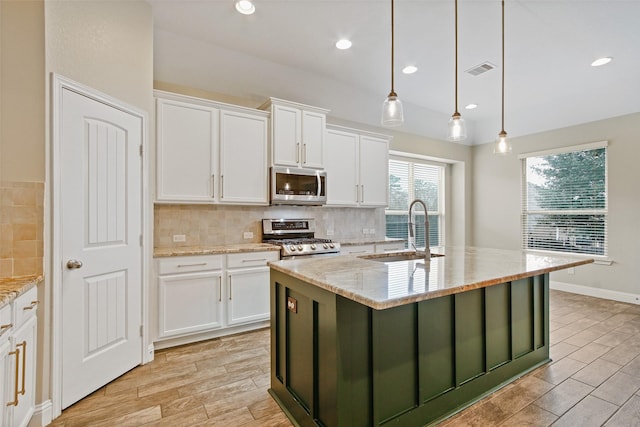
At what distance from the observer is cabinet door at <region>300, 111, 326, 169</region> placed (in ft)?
12.5

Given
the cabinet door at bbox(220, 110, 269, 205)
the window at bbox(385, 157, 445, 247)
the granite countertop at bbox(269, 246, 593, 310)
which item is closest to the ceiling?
the cabinet door at bbox(220, 110, 269, 205)

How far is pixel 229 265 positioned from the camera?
10.3ft

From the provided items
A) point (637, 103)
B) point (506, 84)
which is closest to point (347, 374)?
point (506, 84)

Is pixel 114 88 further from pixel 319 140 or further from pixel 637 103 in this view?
pixel 637 103

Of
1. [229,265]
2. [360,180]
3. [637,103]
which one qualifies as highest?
[637,103]

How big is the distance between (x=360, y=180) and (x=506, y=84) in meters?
2.40

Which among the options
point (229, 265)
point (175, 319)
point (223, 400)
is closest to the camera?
point (223, 400)

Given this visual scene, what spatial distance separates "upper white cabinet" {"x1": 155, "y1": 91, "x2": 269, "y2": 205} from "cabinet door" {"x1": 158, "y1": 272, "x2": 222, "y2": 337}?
0.80 metres

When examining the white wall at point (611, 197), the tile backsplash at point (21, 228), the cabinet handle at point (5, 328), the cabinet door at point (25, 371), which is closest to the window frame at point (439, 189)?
the white wall at point (611, 197)

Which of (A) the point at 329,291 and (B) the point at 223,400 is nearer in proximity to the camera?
(A) the point at 329,291

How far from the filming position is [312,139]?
388cm

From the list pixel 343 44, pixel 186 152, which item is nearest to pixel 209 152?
pixel 186 152

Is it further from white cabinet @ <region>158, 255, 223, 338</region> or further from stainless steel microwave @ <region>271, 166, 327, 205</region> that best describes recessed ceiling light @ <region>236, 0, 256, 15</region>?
white cabinet @ <region>158, 255, 223, 338</region>

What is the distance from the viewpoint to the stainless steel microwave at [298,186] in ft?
11.9
